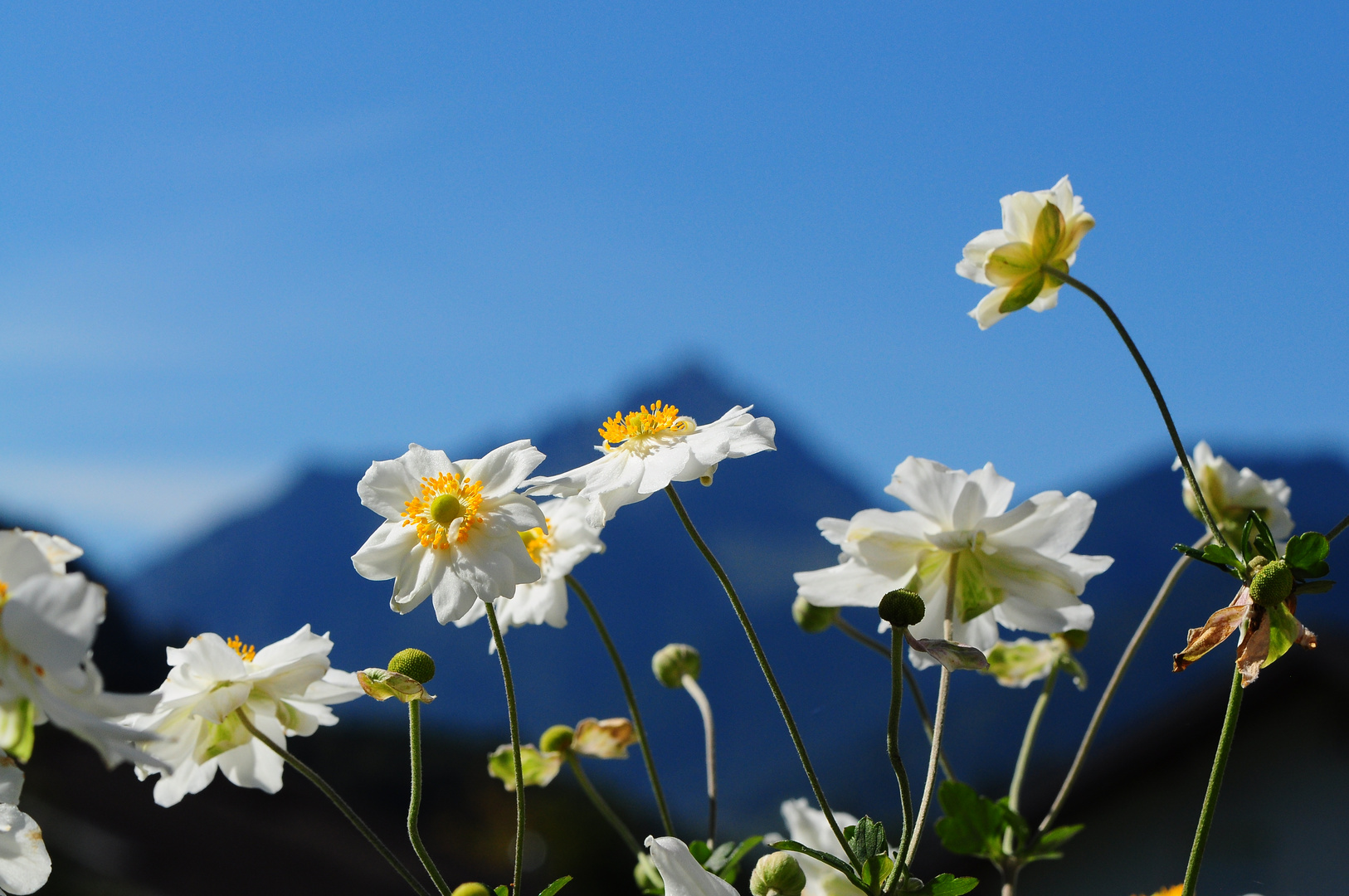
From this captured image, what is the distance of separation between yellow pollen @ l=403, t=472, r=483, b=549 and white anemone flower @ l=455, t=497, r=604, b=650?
0.14m

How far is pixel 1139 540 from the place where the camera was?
288cm

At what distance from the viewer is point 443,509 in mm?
544

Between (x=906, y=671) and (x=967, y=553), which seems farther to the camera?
(x=906, y=671)

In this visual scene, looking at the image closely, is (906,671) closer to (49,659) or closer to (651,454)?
(651,454)

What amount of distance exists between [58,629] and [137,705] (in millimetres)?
55

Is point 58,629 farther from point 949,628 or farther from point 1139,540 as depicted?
point 1139,540

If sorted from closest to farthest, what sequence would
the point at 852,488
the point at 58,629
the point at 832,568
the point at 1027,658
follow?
1. the point at 58,629
2. the point at 832,568
3. the point at 1027,658
4. the point at 852,488

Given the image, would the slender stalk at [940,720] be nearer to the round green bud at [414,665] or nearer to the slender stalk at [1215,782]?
the slender stalk at [1215,782]

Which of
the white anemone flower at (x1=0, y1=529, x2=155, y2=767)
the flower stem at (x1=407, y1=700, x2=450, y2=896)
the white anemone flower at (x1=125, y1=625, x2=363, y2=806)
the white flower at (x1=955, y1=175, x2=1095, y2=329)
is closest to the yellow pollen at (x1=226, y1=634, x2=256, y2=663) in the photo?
the white anemone flower at (x1=125, y1=625, x2=363, y2=806)

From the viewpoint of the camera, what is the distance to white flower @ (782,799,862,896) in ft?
1.96

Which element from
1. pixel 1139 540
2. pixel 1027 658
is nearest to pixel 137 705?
pixel 1027 658

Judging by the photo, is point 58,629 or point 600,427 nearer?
point 58,629

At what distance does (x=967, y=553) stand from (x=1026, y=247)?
8.3 inches

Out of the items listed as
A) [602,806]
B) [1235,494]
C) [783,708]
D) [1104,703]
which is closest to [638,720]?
[602,806]
